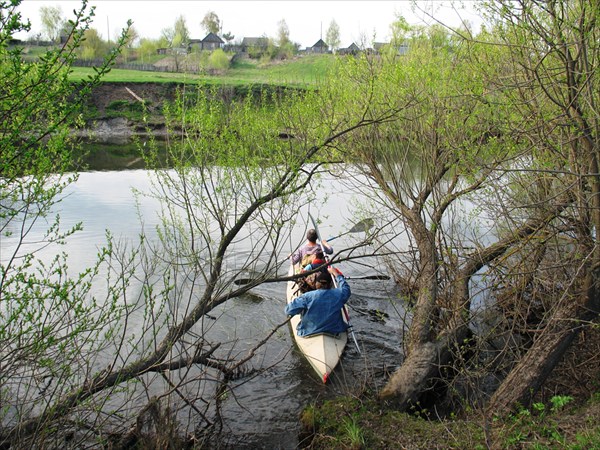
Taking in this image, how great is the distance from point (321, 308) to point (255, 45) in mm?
63024

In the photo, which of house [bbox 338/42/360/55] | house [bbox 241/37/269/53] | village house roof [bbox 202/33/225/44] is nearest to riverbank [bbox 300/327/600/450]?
house [bbox 338/42/360/55]

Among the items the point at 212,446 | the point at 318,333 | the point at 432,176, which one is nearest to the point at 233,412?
the point at 212,446

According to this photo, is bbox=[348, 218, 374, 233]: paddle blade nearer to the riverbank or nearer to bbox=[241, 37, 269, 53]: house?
the riverbank

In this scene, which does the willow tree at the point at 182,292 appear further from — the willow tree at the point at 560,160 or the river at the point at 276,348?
the willow tree at the point at 560,160

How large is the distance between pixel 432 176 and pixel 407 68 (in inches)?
72.9

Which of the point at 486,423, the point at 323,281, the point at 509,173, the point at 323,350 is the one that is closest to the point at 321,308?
the point at 323,281

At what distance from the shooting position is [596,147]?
6223mm

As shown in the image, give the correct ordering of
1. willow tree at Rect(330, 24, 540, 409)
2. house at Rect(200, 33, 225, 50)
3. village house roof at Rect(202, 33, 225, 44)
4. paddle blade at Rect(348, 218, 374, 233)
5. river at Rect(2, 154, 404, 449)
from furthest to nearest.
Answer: village house roof at Rect(202, 33, 225, 44) → house at Rect(200, 33, 225, 50) → paddle blade at Rect(348, 218, 374, 233) → willow tree at Rect(330, 24, 540, 409) → river at Rect(2, 154, 404, 449)

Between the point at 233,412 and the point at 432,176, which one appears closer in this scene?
the point at 233,412

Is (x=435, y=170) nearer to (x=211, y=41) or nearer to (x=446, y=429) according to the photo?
(x=446, y=429)

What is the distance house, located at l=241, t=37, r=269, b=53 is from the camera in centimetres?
6267

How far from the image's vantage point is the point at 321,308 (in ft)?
31.6

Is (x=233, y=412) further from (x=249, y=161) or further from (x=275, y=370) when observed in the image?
(x=249, y=161)

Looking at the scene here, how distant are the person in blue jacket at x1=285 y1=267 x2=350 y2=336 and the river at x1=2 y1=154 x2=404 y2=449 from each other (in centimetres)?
59
